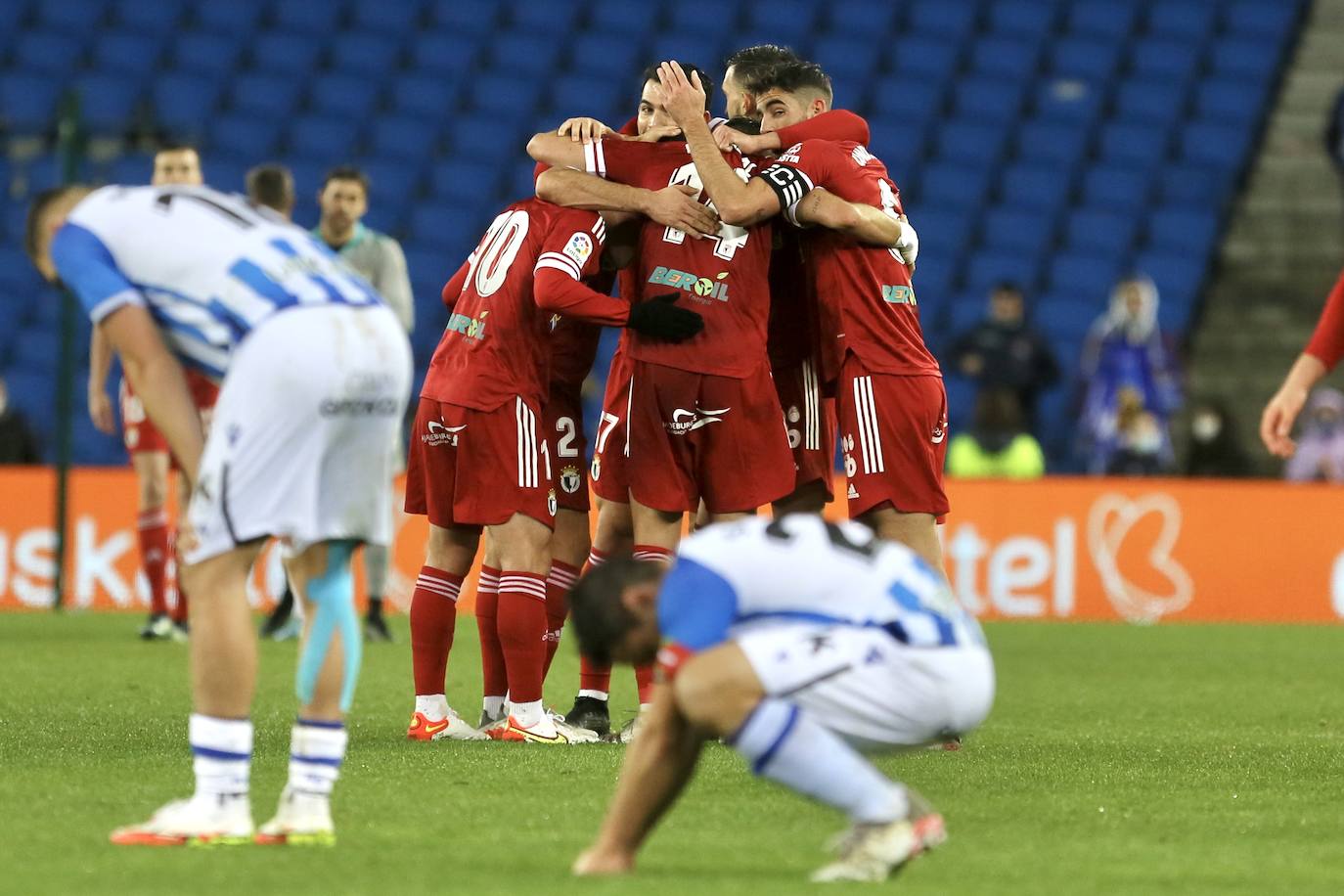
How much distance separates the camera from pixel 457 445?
7.04 metres

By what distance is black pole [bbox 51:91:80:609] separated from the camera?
1348 cm

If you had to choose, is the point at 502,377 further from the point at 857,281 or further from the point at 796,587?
the point at 796,587

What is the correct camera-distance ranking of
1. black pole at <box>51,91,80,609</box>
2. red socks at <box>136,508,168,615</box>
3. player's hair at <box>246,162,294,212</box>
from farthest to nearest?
black pole at <box>51,91,80,609</box>
red socks at <box>136,508,168,615</box>
player's hair at <box>246,162,294,212</box>

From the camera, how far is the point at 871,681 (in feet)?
14.5

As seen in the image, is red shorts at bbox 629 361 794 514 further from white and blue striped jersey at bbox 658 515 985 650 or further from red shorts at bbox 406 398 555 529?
white and blue striped jersey at bbox 658 515 985 650

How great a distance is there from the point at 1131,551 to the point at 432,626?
8.26 metres

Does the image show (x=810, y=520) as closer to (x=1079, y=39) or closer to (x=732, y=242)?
(x=732, y=242)

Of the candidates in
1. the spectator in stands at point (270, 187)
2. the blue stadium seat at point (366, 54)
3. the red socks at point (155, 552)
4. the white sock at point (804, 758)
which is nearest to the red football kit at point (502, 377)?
the white sock at point (804, 758)

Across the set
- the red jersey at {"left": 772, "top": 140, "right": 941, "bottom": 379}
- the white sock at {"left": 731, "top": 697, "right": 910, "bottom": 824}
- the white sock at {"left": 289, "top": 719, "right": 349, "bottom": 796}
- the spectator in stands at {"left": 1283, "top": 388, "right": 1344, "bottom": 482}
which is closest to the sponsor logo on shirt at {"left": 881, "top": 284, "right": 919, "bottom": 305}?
the red jersey at {"left": 772, "top": 140, "right": 941, "bottom": 379}

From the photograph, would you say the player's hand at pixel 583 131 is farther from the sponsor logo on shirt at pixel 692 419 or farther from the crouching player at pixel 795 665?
the crouching player at pixel 795 665

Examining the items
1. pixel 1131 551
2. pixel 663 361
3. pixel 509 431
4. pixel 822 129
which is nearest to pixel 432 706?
pixel 509 431

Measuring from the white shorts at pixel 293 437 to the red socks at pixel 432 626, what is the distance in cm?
234

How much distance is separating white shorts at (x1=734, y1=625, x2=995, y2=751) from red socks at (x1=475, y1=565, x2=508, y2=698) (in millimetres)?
2911

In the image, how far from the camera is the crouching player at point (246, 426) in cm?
471
